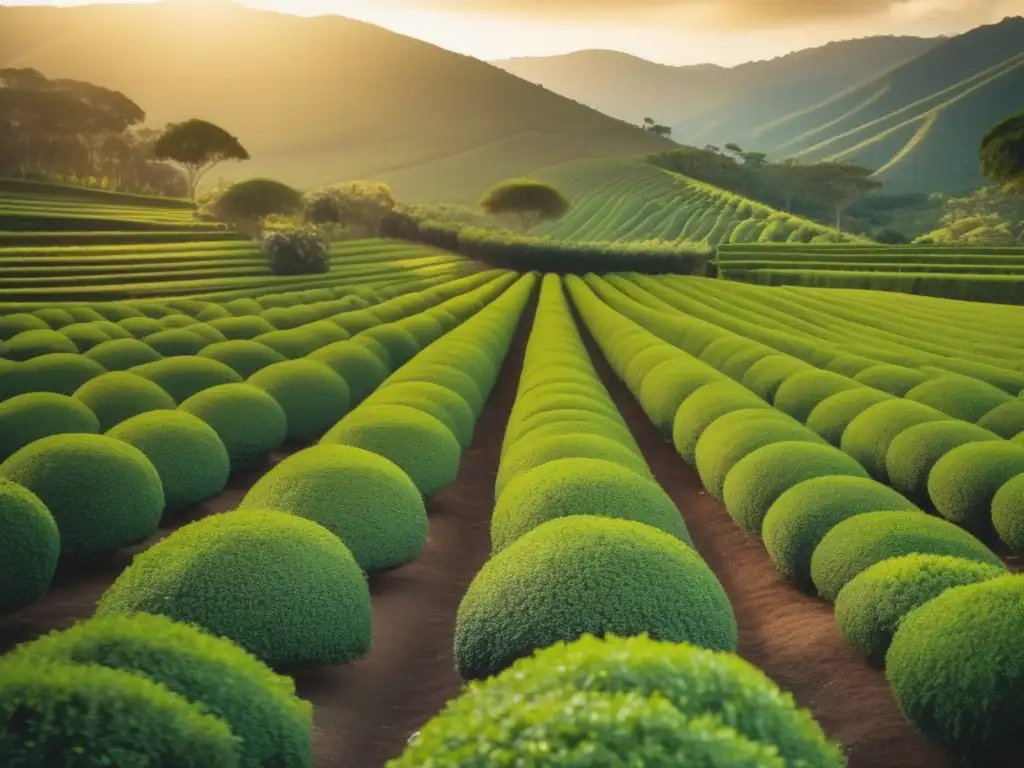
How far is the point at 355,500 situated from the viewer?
9.62 meters

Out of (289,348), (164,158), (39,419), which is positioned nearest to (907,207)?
(164,158)

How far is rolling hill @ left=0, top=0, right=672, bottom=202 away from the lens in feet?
175

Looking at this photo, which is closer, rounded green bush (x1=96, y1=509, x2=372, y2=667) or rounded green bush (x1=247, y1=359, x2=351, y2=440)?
rounded green bush (x1=96, y1=509, x2=372, y2=667)

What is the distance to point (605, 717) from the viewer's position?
10.0 ft

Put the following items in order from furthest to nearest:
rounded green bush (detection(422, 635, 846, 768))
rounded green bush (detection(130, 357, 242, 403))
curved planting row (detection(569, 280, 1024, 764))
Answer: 1. rounded green bush (detection(130, 357, 242, 403))
2. curved planting row (detection(569, 280, 1024, 764))
3. rounded green bush (detection(422, 635, 846, 768))

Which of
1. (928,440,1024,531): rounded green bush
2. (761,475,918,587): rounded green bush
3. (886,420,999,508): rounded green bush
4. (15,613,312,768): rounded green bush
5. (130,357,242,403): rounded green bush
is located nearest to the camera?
(15,613,312,768): rounded green bush

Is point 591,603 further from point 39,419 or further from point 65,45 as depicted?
point 65,45

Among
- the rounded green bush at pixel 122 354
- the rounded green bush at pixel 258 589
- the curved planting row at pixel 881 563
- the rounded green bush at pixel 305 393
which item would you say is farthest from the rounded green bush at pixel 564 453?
the rounded green bush at pixel 122 354

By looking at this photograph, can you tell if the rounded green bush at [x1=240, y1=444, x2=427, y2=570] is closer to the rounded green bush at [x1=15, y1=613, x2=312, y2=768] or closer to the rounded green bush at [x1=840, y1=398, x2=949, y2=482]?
the rounded green bush at [x1=15, y1=613, x2=312, y2=768]

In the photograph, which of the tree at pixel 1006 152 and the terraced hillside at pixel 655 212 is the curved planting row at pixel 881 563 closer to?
the tree at pixel 1006 152

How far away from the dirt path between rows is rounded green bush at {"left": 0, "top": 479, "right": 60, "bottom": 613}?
6.83 meters

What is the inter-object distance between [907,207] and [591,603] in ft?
367

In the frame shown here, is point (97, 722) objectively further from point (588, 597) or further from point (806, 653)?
point (806, 653)

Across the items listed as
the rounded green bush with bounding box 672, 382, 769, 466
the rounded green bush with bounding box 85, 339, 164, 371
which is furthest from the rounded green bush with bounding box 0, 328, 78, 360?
the rounded green bush with bounding box 672, 382, 769, 466
